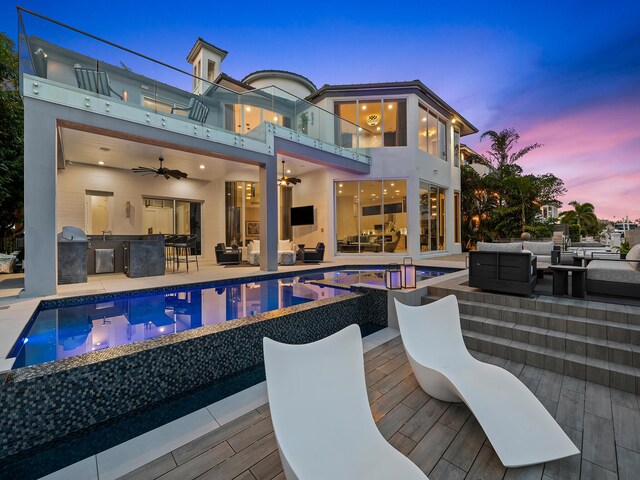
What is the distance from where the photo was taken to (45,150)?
5.34 m

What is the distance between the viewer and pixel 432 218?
1205 cm

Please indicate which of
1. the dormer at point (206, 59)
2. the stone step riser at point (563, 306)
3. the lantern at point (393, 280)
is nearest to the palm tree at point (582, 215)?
the stone step riser at point (563, 306)

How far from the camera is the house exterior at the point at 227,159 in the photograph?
5450 millimetres

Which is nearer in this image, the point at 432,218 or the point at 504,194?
the point at 432,218

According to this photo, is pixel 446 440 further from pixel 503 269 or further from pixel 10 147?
pixel 10 147

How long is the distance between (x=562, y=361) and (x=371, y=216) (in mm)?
8715

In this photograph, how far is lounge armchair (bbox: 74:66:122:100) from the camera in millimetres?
5734

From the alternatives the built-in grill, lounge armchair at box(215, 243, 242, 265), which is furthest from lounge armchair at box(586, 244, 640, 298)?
the built-in grill

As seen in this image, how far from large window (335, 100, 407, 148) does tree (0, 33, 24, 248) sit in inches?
404

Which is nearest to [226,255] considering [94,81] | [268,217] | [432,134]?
[268,217]

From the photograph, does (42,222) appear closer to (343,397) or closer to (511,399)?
(343,397)

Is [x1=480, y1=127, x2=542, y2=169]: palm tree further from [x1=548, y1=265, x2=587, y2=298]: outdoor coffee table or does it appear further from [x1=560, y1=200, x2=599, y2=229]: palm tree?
[x1=548, y1=265, x2=587, y2=298]: outdoor coffee table

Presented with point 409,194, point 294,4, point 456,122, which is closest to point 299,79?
point 294,4

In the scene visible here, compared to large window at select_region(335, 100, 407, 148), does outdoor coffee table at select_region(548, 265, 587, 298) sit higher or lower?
lower
